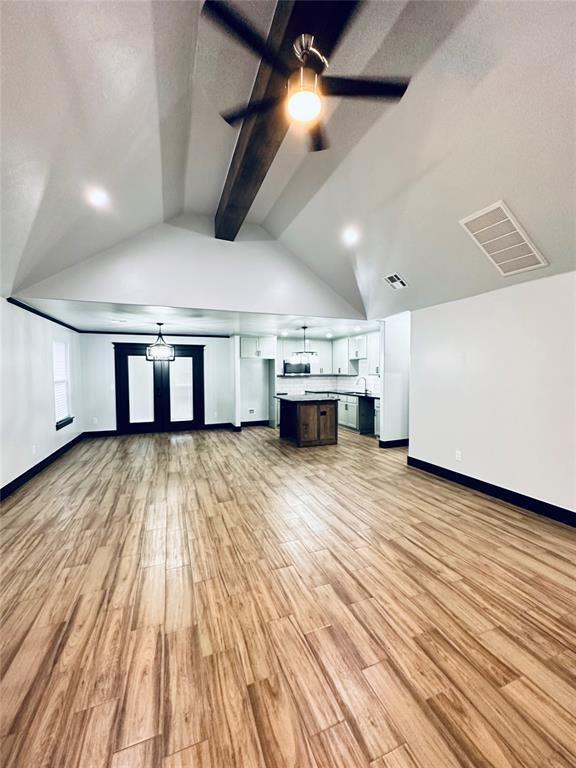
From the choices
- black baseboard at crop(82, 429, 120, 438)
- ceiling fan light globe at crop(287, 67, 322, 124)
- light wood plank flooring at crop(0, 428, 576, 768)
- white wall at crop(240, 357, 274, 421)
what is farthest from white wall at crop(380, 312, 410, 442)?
black baseboard at crop(82, 429, 120, 438)

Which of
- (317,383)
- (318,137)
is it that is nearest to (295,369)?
(317,383)

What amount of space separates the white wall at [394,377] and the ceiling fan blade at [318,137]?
4246 mm

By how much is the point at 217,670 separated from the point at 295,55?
3.43 metres

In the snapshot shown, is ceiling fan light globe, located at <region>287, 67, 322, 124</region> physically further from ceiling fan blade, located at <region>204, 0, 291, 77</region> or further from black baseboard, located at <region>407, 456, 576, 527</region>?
black baseboard, located at <region>407, 456, 576, 527</region>

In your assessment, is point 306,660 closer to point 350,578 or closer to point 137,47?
point 350,578

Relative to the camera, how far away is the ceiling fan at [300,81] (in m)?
1.63

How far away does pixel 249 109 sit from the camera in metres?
2.00

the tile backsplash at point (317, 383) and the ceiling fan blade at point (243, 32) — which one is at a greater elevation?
the ceiling fan blade at point (243, 32)

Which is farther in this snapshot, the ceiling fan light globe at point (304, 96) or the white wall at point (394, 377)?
the white wall at point (394, 377)

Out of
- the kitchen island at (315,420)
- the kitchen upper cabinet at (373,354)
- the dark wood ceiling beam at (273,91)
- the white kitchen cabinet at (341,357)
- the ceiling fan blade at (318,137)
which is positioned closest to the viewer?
the dark wood ceiling beam at (273,91)

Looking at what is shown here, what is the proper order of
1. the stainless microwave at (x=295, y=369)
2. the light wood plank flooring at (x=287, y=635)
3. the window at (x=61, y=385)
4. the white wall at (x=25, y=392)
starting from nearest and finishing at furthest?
the light wood plank flooring at (x=287, y=635)
the white wall at (x=25, y=392)
the window at (x=61, y=385)
the stainless microwave at (x=295, y=369)

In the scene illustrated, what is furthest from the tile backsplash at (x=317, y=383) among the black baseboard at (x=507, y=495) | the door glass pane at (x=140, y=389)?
the black baseboard at (x=507, y=495)

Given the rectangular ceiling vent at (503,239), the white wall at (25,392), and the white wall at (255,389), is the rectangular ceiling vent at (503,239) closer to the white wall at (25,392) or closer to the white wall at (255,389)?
the white wall at (25,392)

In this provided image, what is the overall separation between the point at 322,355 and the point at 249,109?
831cm
